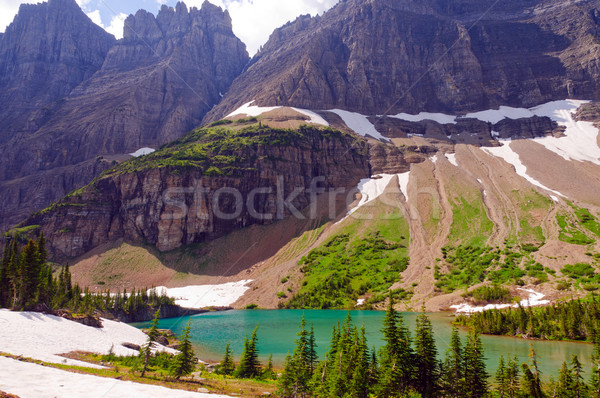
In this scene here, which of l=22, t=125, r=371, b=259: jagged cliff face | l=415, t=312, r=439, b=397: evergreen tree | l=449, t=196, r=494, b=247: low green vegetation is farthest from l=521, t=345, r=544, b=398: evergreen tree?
l=22, t=125, r=371, b=259: jagged cliff face

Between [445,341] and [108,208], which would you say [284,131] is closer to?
[108,208]

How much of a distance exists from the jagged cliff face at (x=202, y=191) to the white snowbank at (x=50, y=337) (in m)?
92.9

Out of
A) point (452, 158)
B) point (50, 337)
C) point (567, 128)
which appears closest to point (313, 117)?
point (452, 158)

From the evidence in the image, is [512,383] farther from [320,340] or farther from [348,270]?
[348,270]

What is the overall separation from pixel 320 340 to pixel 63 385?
109 ft

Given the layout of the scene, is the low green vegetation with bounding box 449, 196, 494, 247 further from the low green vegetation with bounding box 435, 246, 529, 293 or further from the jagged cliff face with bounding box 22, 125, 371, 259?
the jagged cliff face with bounding box 22, 125, 371, 259

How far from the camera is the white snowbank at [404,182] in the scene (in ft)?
422

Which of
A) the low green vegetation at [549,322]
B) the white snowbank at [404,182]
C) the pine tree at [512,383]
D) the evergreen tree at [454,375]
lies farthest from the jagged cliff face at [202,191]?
the pine tree at [512,383]

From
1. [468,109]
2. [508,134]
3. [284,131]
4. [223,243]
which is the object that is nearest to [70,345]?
[223,243]

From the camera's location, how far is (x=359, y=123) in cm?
18512

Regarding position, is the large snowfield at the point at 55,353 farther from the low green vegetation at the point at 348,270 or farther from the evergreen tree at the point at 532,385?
the low green vegetation at the point at 348,270

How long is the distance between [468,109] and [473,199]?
101839 mm

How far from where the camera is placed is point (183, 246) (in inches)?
5005

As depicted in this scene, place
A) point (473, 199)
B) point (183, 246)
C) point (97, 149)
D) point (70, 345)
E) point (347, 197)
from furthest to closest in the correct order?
1. point (97, 149)
2. point (347, 197)
3. point (183, 246)
4. point (473, 199)
5. point (70, 345)
